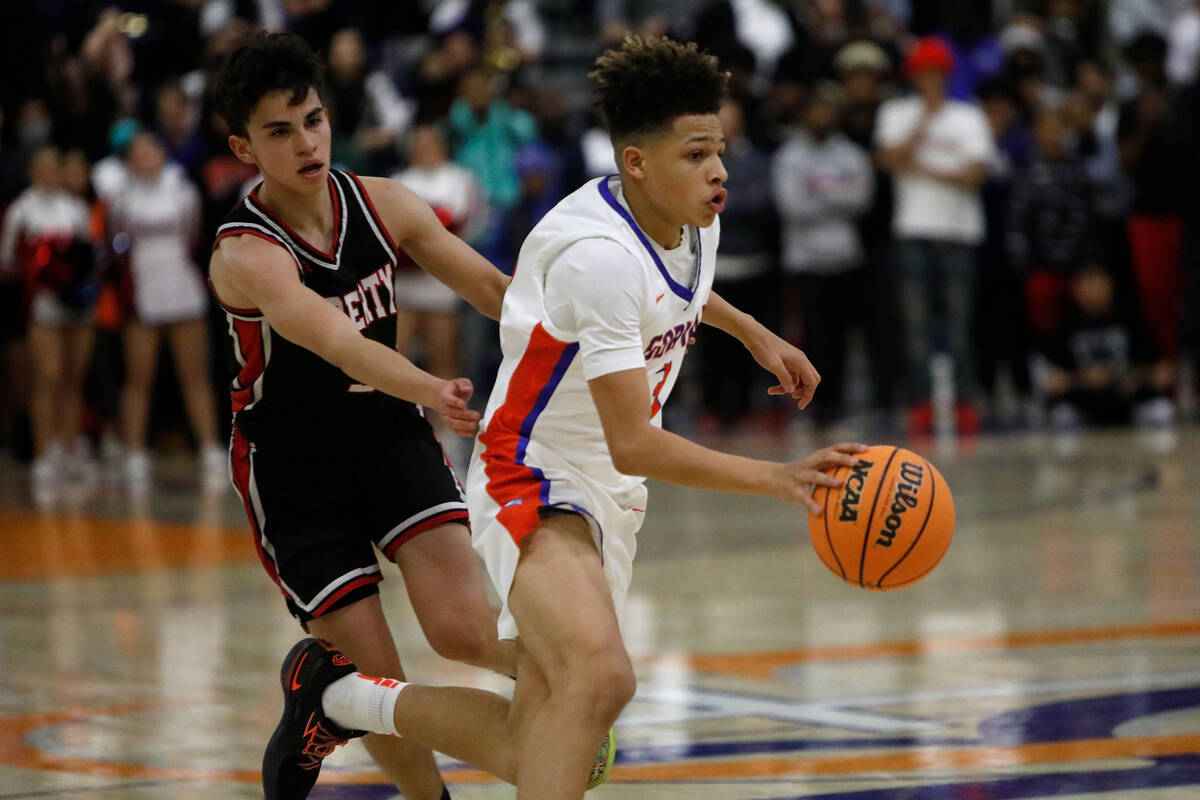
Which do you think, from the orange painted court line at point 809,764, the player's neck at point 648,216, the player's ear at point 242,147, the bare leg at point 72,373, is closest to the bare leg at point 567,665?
the player's neck at point 648,216

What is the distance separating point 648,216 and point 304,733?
1455 mm

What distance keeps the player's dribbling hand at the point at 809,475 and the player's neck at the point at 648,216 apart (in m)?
0.67

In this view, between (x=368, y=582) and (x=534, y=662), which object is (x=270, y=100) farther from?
(x=534, y=662)

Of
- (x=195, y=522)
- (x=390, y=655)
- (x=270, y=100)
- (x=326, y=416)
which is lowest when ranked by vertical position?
(x=195, y=522)

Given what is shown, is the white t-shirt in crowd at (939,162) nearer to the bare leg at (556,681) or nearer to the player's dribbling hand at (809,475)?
the bare leg at (556,681)

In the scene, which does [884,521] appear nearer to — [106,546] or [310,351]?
[310,351]

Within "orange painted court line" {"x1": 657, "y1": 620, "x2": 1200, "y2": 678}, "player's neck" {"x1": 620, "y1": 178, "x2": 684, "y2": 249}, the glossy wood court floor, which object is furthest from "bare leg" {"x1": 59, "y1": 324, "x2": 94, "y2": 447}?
"player's neck" {"x1": 620, "y1": 178, "x2": 684, "y2": 249}

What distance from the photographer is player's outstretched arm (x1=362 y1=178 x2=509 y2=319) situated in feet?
14.2

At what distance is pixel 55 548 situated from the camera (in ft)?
29.6

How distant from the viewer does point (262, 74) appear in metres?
4.12

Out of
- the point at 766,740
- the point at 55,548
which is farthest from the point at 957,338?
the point at 766,740

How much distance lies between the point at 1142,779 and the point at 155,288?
8.89 metres

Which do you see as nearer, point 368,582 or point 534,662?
point 534,662

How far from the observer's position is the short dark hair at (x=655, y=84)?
12.3 ft
